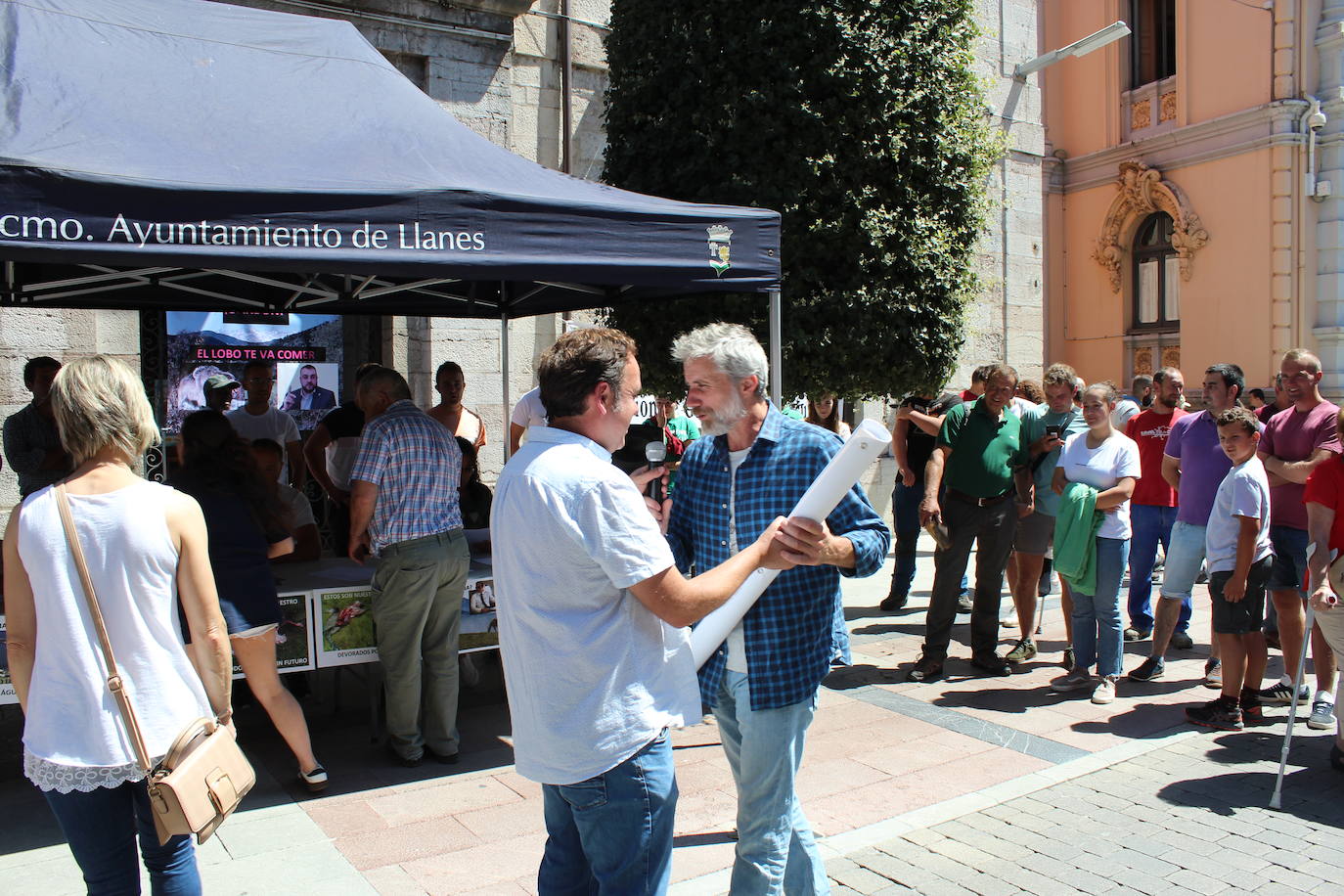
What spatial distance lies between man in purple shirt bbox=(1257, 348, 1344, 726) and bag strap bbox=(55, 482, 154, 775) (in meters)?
5.40

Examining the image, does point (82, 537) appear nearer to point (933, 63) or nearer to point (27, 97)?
point (27, 97)

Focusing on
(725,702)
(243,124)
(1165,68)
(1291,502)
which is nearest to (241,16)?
(243,124)

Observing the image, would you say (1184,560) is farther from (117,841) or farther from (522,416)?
(117,841)

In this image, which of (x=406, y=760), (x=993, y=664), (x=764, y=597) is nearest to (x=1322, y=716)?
(x=993, y=664)

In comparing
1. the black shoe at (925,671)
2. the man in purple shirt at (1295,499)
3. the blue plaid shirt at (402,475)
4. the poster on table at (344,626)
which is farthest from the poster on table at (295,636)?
the man in purple shirt at (1295,499)

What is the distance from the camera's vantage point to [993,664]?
6.46 metres

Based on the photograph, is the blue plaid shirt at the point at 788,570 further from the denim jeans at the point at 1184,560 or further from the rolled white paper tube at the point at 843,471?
the denim jeans at the point at 1184,560

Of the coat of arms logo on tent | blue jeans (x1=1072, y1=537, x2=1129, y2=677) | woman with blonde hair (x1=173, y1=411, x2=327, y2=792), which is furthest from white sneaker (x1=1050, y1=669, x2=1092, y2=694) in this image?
woman with blonde hair (x1=173, y1=411, x2=327, y2=792)

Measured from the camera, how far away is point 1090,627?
237 inches

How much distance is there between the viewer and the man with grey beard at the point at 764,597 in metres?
2.89

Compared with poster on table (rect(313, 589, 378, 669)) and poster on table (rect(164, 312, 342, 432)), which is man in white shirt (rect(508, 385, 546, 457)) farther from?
poster on table (rect(164, 312, 342, 432))

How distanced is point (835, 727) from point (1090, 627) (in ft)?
5.64

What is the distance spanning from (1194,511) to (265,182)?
212 inches

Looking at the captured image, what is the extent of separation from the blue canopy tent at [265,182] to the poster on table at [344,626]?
4.99 feet
